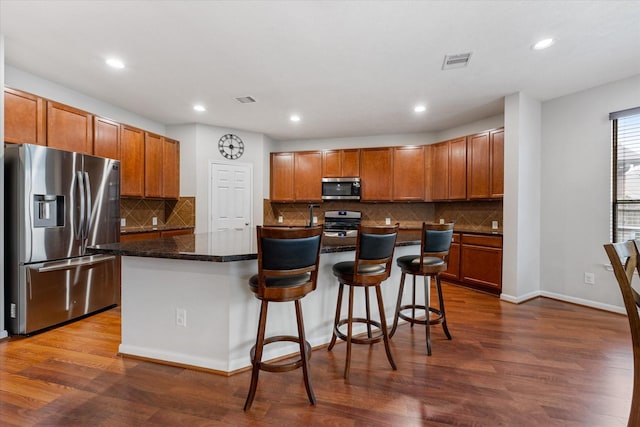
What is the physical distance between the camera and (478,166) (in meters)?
4.53

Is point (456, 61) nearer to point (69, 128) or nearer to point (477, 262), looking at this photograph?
point (477, 262)

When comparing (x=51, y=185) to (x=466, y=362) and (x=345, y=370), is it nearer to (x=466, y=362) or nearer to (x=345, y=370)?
(x=345, y=370)

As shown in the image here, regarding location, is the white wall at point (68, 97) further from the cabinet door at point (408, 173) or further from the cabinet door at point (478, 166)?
the cabinet door at point (478, 166)

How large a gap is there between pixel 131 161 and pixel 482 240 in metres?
5.14

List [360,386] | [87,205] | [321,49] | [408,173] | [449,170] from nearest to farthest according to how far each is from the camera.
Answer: [360,386] < [321,49] < [87,205] < [449,170] < [408,173]

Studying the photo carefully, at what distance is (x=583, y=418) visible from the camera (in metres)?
1.68

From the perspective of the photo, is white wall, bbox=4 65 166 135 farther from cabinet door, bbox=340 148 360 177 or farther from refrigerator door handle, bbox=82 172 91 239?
cabinet door, bbox=340 148 360 177

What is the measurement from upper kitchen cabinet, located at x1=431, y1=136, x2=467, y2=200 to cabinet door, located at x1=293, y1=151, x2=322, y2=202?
2133 mm

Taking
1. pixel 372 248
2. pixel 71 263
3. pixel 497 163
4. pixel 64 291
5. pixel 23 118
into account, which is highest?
pixel 23 118

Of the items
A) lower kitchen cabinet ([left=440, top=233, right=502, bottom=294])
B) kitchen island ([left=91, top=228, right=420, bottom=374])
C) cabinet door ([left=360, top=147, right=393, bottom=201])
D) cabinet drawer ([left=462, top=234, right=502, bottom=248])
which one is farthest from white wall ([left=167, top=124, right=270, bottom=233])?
cabinet drawer ([left=462, top=234, right=502, bottom=248])

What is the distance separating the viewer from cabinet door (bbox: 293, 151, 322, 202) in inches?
236

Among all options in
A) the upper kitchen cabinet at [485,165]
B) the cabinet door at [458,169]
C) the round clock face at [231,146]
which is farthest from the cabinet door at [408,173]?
the round clock face at [231,146]

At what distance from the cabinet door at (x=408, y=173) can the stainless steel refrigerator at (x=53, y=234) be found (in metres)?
4.40

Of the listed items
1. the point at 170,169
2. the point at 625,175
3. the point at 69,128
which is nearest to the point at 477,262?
the point at 625,175
